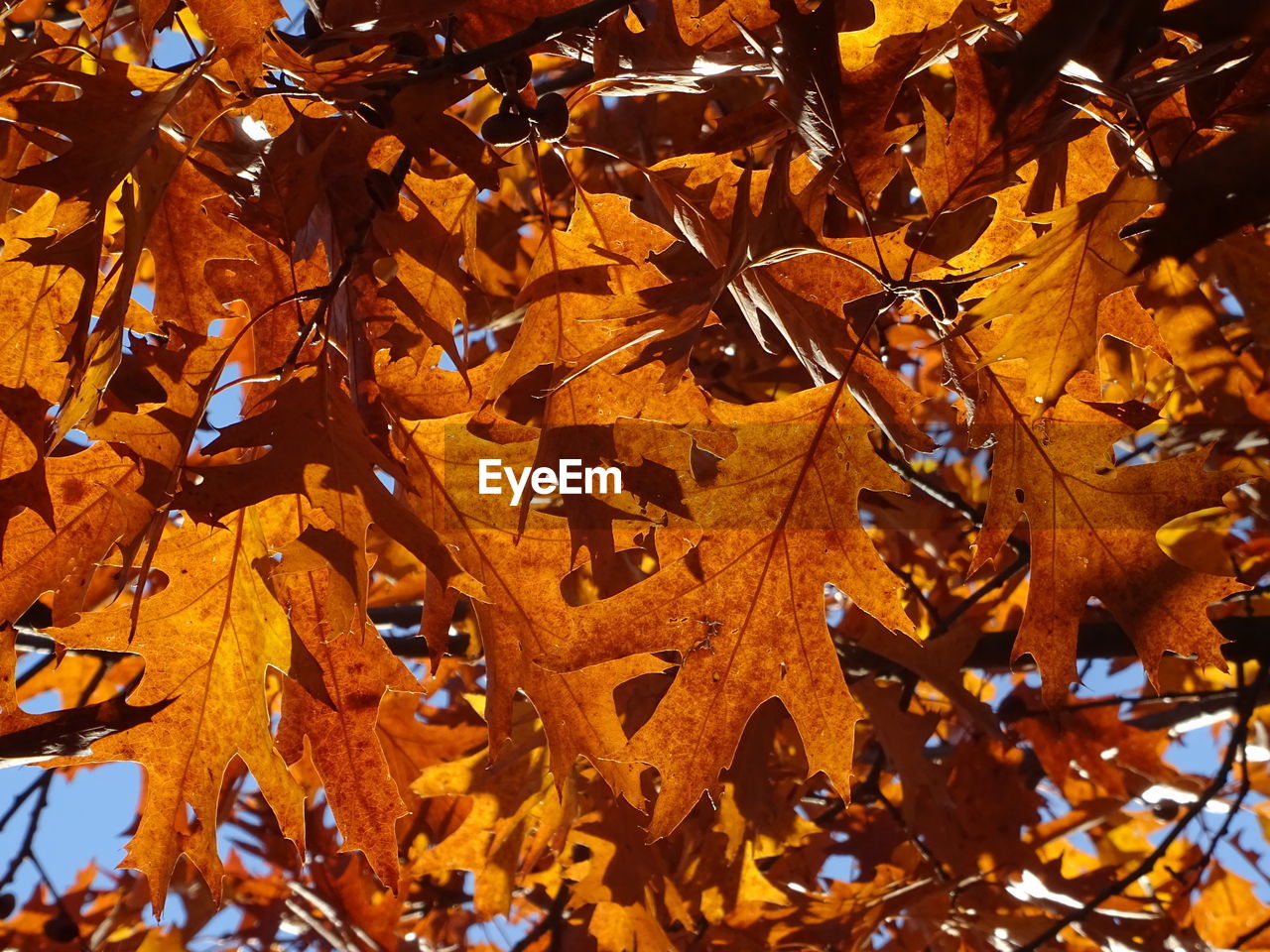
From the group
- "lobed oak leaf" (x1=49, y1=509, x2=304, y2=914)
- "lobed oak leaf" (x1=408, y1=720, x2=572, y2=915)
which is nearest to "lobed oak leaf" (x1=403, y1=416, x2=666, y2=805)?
"lobed oak leaf" (x1=49, y1=509, x2=304, y2=914)

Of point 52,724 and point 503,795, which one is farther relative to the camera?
point 503,795

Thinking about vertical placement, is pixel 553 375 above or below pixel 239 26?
below

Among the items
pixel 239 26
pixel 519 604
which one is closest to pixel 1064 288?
pixel 519 604

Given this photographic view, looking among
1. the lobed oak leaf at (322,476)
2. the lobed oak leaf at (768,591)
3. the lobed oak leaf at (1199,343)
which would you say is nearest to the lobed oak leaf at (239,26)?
the lobed oak leaf at (322,476)

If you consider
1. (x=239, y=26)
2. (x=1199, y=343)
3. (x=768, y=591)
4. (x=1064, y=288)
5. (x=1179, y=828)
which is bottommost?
(x=1179, y=828)

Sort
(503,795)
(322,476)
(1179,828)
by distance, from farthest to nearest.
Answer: (503,795) < (1179,828) < (322,476)

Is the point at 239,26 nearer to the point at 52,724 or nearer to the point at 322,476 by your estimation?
the point at 322,476
